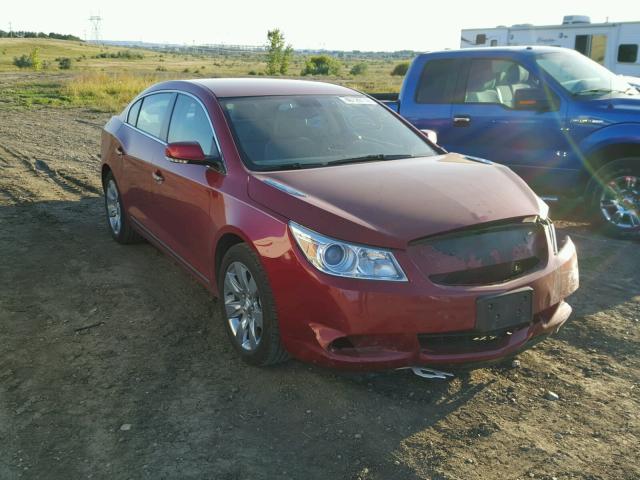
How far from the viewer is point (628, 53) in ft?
55.1

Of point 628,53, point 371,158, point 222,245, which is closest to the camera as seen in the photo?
point 222,245

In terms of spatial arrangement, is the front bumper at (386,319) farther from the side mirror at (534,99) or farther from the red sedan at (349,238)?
→ the side mirror at (534,99)

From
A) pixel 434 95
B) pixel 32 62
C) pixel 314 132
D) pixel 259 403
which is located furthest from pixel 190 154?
pixel 32 62

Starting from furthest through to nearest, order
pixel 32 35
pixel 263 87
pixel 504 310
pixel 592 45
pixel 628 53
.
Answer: pixel 32 35
pixel 592 45
pixel 628 53
pixel 263 87
pixel 504 310

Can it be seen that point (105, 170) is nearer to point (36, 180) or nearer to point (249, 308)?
point (36, 180)

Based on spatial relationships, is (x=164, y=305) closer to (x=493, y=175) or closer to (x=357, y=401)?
(x=357, y=401)

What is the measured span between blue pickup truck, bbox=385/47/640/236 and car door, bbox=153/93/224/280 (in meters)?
3.69

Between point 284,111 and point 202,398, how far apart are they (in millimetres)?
2149

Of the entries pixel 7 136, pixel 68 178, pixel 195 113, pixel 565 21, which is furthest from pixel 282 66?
pixel 195 113

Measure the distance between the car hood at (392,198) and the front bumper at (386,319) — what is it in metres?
0.21

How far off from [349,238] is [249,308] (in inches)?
34.8

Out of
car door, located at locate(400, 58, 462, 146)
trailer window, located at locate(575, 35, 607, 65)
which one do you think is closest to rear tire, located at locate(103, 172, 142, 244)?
car door, located at locate(400, 58, 462, 146)

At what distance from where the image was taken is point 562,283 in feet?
12.1

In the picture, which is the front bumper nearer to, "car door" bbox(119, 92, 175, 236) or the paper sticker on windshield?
the paper sticker on windshield
